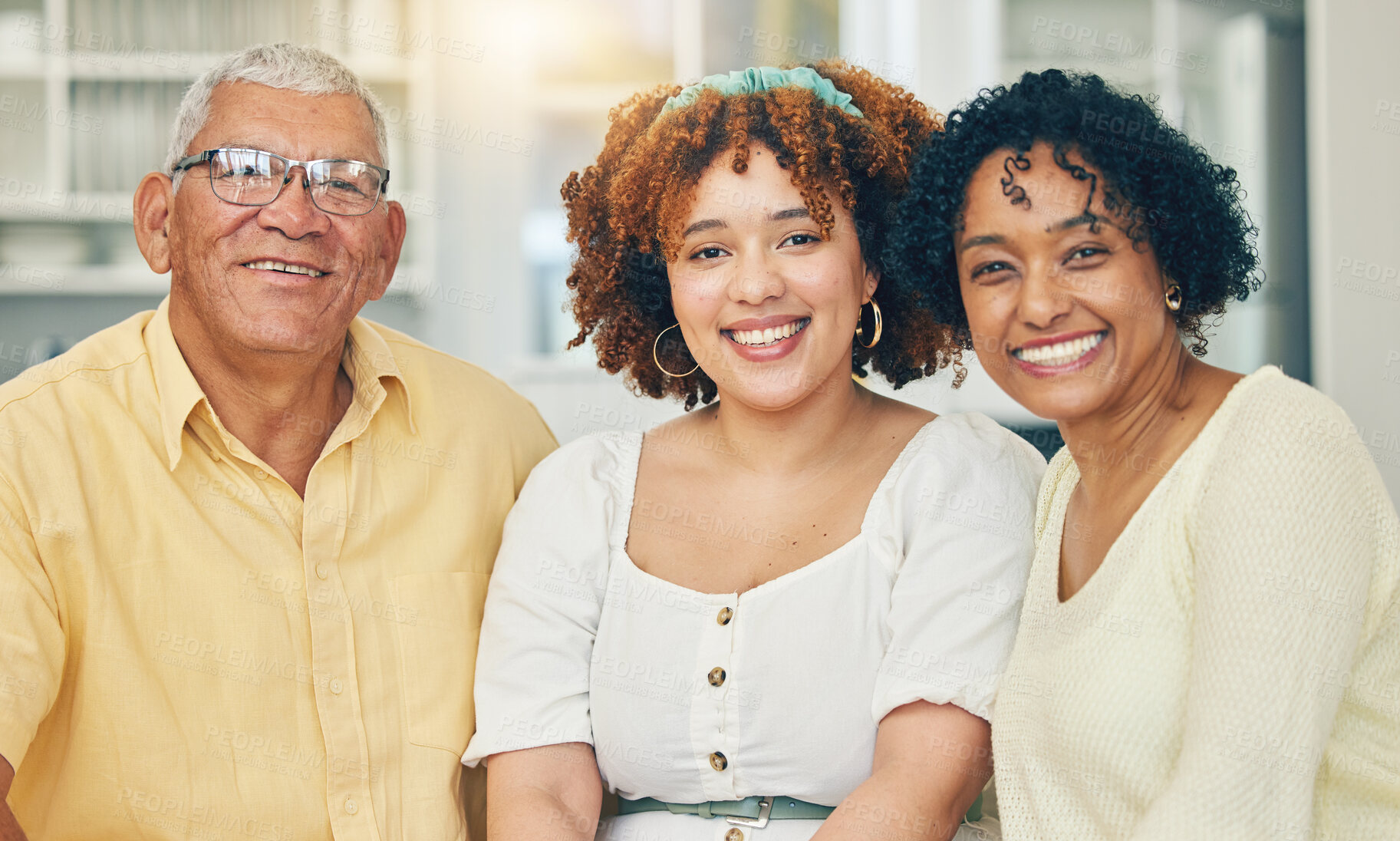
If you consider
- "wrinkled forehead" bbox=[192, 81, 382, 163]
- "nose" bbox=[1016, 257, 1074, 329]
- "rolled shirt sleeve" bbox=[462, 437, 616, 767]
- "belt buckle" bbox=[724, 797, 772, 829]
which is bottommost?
"belt buckle" bbox=[724, 797, 772, 829]

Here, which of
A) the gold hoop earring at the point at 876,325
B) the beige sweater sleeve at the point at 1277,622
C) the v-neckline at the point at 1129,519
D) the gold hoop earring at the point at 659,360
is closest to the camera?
the beige sweater sleeve at the point at 1277,622

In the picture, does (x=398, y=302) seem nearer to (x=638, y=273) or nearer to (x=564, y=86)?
(x=564, y=86)

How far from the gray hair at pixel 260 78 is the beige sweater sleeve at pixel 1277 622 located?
136cm

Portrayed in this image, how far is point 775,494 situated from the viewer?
166cm

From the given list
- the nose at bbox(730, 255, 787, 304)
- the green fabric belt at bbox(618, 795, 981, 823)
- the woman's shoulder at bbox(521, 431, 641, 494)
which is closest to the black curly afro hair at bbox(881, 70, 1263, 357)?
the nose at bbox(730, 255, 787, 304)

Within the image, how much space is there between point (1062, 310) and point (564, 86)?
9.84 ft

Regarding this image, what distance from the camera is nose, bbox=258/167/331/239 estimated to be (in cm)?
161

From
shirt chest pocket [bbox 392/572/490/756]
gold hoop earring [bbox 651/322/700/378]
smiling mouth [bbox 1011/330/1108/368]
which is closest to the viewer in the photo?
smiling mouth [bbox 1011/330/1108/368]

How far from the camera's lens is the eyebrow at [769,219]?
5.18 feet

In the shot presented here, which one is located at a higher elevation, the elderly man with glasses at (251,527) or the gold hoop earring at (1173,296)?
the gold hoop earring at (1173,296)

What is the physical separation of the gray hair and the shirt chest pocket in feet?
2.32

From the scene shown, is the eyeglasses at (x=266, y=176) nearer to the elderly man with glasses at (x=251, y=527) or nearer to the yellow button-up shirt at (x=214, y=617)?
the elderly man with glasses at (x=251, y=527)

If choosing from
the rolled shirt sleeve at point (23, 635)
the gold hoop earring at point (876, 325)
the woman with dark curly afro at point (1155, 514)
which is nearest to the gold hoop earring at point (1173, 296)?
the woman with dark curly afro at point (1155, 514)

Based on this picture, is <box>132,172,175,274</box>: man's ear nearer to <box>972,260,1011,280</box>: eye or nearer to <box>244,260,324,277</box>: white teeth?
<box>244,260,324,277</box>: white teeth
